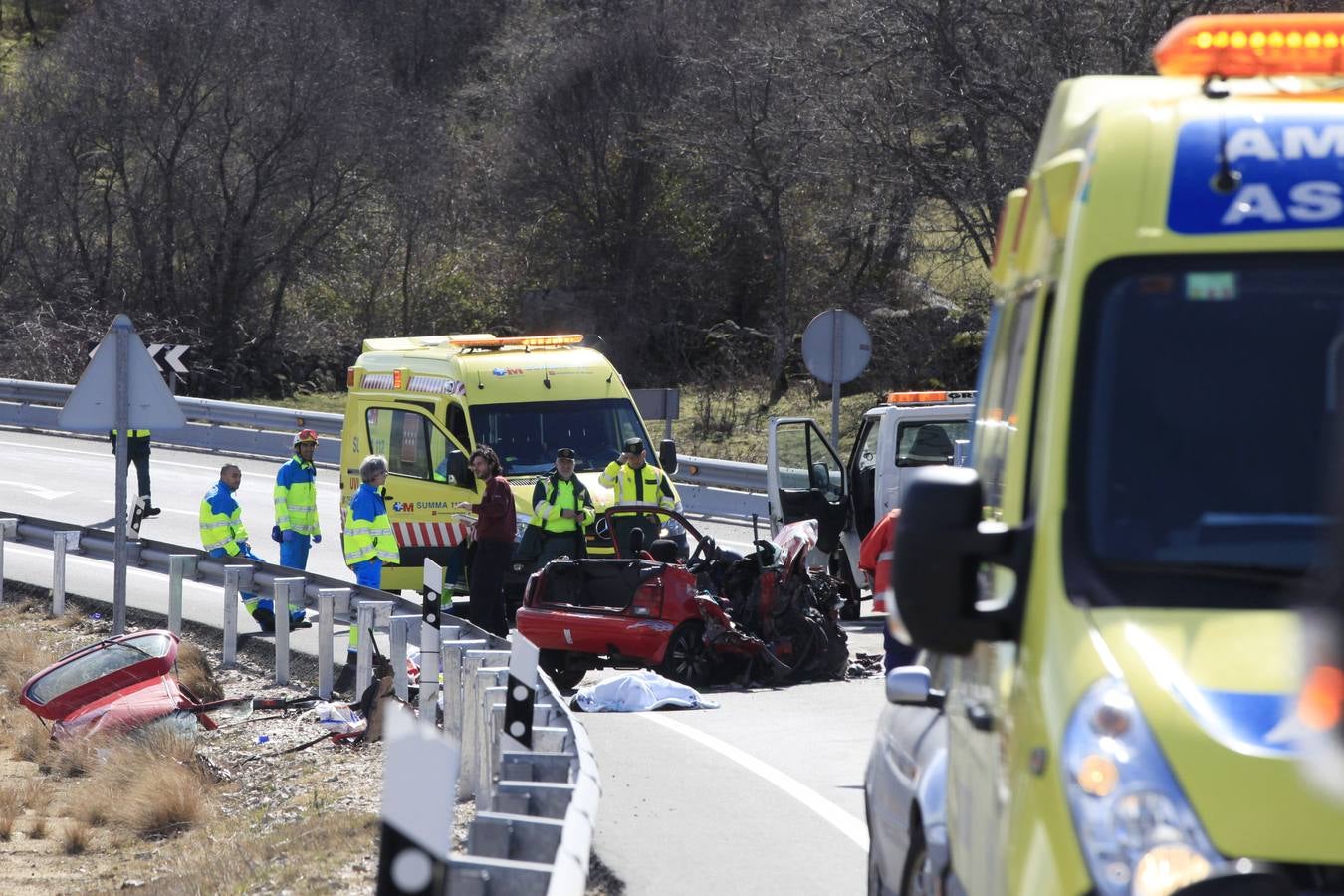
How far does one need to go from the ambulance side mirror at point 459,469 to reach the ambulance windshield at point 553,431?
0.42m

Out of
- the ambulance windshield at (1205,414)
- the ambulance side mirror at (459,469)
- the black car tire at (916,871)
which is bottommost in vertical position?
the black car tire at (916,871)

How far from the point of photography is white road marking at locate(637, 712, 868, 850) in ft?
28.4

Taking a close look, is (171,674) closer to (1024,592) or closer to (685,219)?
(1024,592)

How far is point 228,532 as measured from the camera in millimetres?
16609

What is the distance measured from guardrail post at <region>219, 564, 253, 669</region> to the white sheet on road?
136 inches

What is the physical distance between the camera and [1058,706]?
3.43 metres

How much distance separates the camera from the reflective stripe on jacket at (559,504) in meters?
15.8

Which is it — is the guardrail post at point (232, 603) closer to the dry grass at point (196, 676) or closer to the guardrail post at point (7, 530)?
the dry grass at point (196, 676)

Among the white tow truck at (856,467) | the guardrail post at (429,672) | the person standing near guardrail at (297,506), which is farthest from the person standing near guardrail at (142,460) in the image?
the guardrail post at (429,672)

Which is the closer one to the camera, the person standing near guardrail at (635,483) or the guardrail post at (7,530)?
the person standing near guardrail at (635,483)

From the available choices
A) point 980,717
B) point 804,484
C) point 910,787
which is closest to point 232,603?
point 804,484

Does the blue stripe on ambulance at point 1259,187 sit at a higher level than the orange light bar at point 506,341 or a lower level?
higher

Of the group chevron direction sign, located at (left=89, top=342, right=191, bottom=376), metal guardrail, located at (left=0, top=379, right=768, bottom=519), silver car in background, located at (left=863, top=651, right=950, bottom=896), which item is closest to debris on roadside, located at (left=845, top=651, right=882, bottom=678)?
silver car in background, located at (left=863, top=651, right=950, bottom=896)

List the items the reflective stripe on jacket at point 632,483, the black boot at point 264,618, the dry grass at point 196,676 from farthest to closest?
the reflective stripe on jacket at point 632,483 → the black boot at point 264,618 → the dry grass at point 196,676
